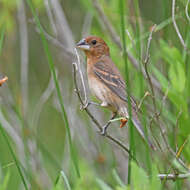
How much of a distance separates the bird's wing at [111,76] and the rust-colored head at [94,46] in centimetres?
14

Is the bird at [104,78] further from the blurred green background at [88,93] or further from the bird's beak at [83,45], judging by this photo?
the blurred green background at [88,93]

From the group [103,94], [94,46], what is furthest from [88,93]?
[103,94]

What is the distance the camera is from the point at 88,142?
5.68 meters

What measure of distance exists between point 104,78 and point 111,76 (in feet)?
0.23

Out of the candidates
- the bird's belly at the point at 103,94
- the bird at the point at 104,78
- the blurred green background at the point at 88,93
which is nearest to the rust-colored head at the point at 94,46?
the bird at the point at 104,78

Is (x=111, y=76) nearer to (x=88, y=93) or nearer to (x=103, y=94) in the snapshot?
(x=103, y=94)

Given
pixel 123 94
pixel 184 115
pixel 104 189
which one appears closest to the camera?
pixel 104 189

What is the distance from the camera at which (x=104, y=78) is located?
185 inches

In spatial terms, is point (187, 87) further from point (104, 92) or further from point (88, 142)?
point (88, 142)

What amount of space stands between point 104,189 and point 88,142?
2.85 metres

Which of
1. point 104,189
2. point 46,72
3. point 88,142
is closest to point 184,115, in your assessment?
point 104,189

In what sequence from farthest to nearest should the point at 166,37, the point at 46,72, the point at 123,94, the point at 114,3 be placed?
the point at 46,72 < the point at 114,3 < the point at 123,94 < the point at 166,37

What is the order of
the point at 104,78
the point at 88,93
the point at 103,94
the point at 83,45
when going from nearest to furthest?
the point at 103,94 → the point at 104,78 → the point at 83,45 → the point at 88,93

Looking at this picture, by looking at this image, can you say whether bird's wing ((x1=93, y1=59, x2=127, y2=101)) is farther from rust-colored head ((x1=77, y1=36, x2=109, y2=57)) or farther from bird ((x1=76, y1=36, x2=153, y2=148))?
rust-colored head ((x1=77, y1=36, x2=109, y2=57))
